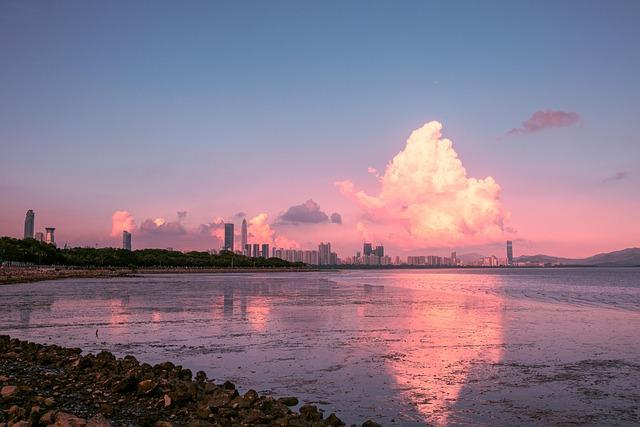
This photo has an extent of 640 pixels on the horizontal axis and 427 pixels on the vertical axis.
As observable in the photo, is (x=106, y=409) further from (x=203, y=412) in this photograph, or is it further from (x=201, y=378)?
(x=201, y=378)

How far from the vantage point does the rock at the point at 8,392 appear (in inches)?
548

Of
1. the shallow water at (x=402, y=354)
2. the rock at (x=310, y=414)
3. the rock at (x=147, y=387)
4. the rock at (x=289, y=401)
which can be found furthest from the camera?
the shallow water at (x=402, y=354)

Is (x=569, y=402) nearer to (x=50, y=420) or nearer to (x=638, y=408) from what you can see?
(x=638, y=408)

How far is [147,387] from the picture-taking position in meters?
14.6

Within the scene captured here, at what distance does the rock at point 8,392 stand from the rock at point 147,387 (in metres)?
3.29

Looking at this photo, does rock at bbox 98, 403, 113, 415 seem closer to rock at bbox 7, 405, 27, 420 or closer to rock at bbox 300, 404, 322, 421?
rock at bbox 7, 405, 27, 420

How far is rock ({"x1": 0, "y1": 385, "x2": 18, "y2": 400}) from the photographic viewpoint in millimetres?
13929

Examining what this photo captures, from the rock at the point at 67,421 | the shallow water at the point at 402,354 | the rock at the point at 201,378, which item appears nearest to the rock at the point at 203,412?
the rock at the point at 67,421

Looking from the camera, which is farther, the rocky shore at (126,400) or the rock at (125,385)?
the rock at (125,385)

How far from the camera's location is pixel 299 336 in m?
28.0

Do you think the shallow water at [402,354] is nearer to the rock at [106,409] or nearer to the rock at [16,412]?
the rock at [106,409]

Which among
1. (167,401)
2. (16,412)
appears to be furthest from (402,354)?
(16,412)

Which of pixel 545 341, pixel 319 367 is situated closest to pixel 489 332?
pixel 545 341

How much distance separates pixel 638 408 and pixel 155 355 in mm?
17908
